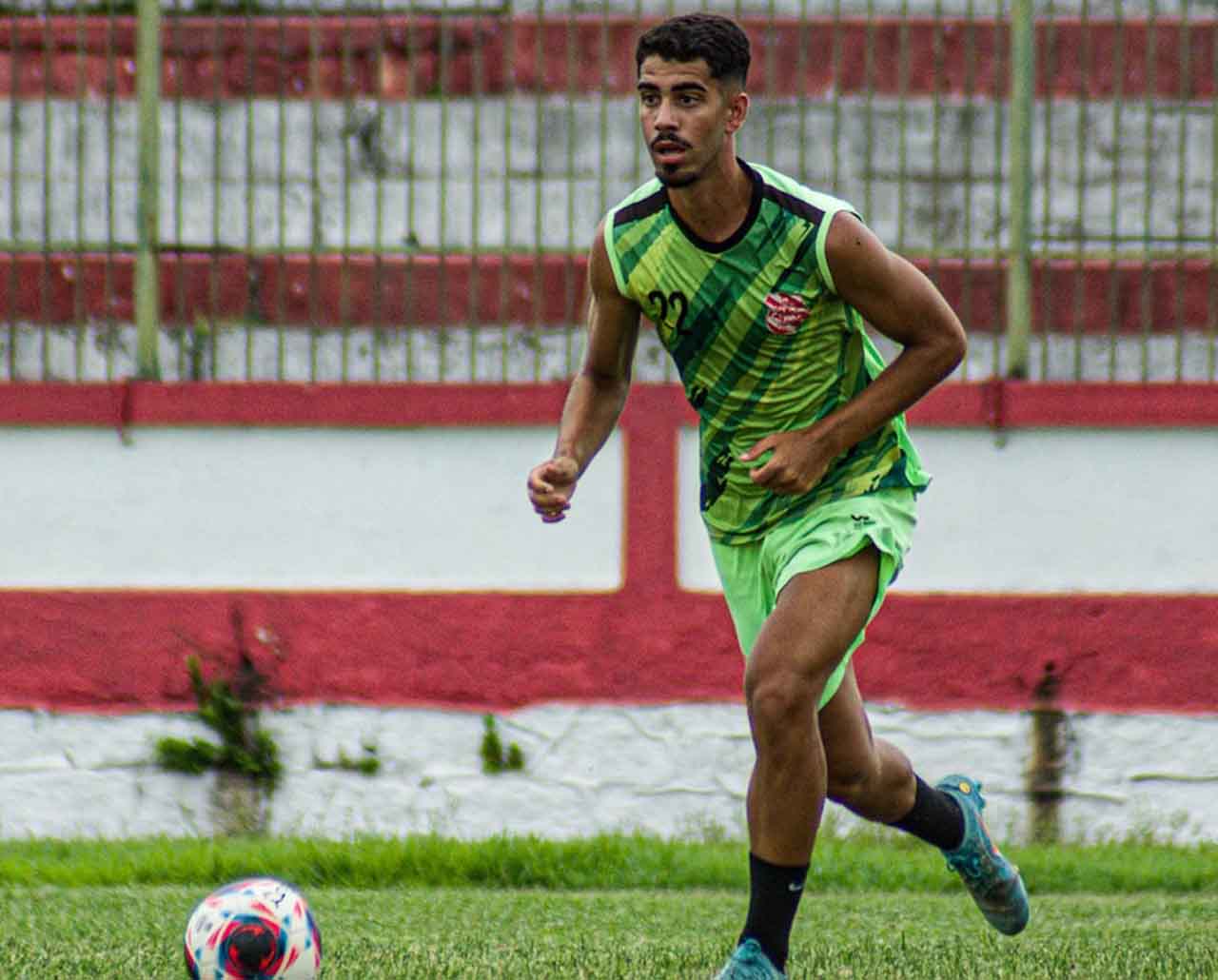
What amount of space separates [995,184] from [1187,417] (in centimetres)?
117

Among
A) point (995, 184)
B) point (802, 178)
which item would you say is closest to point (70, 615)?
point (802, 178)

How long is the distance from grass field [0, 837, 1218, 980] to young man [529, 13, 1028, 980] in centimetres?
47

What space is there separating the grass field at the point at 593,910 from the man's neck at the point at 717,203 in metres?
1.69

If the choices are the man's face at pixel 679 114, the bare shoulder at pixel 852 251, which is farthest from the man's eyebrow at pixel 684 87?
the bare shoulder at pixel 852 251

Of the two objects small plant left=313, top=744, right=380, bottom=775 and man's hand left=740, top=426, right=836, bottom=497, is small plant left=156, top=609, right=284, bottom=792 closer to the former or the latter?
small plant left=313, top=744, right=380, bottom=775

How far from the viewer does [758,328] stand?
4855 mm

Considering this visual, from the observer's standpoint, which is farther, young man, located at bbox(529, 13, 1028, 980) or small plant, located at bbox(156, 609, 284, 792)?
small plant, located at bbox(156, 609, 284, 792)

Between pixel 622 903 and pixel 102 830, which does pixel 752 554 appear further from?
pixel 102 830

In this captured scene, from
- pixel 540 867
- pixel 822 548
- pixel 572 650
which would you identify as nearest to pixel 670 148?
pixel 822 548

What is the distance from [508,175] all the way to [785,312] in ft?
11.6

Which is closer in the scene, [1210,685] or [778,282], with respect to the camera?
[778,282]

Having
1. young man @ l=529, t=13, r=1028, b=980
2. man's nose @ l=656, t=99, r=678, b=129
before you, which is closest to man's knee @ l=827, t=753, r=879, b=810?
young man @ l=529, t=13, r=1028, b=980

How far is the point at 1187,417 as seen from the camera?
26.1ft

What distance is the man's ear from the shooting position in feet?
15.3
